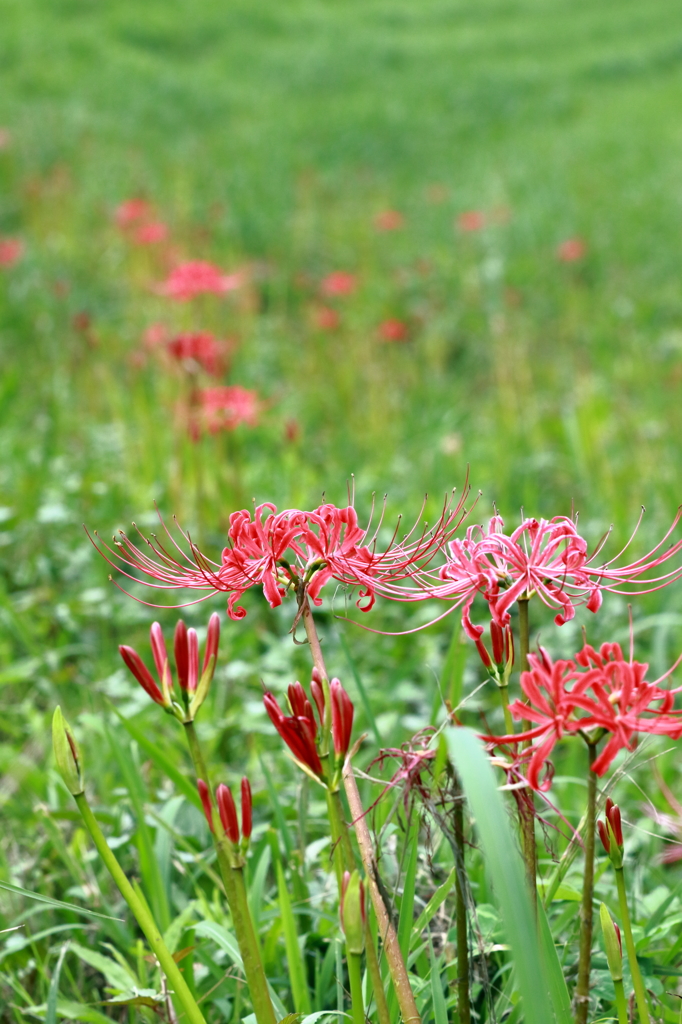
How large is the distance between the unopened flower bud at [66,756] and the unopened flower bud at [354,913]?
0.92 feet

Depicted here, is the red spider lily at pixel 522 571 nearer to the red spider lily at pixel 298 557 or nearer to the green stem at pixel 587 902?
the red spider lily at pixel 298 557

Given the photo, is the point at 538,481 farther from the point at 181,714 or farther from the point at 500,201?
the point at 500,201

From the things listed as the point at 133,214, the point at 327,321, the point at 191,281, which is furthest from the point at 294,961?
the point at 133,214

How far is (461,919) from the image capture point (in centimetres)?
89

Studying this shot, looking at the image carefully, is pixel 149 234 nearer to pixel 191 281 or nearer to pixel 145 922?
pixel 191 281

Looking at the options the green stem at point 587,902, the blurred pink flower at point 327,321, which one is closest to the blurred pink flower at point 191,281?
the blurred pink flower at point 327,321

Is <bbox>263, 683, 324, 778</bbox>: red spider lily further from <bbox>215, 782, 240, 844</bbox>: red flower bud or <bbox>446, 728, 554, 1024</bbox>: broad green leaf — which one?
<bbox>446, 728, 554, 1024</bbox>: broad green leaf

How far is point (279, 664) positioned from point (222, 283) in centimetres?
180

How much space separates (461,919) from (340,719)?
26 centimetres

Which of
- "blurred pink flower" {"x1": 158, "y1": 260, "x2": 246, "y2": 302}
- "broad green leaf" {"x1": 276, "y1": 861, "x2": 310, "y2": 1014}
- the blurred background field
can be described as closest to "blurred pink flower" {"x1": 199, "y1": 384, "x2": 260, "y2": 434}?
the blurred background field

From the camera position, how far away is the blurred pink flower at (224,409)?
2848 mm

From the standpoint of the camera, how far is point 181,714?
2.88 feet

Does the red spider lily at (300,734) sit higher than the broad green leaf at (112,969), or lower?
higher

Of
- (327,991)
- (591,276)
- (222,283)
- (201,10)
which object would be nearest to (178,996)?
(327,991)
